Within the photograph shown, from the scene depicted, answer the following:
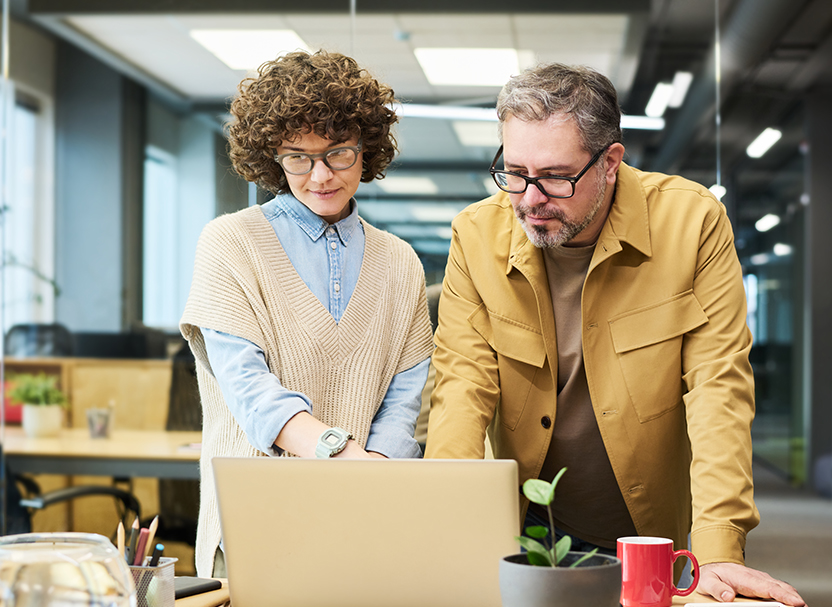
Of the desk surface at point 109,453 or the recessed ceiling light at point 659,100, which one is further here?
the recessed ceiling light at point 659,100

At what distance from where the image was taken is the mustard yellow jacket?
158cm

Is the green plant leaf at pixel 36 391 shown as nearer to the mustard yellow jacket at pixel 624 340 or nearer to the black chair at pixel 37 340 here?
the black chair at pixel 37 340

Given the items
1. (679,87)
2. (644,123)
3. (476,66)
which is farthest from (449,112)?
(679,87)

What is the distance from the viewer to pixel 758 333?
3.62 meters

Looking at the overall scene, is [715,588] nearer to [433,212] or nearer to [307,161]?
[307,161]

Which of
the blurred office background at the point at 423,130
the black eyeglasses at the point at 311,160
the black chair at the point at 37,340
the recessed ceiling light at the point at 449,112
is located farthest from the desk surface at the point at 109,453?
the black eyeglasses at the point at 311,160

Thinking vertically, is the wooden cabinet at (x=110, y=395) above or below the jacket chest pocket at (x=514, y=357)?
below

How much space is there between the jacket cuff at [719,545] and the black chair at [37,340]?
3485 millimetres

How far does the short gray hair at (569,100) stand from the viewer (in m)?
1.53

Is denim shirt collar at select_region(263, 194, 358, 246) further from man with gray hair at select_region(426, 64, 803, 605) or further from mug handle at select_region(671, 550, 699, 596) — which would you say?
mug handle at select_region(671, 550, 699, 596)

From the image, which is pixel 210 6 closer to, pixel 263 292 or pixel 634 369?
pixel 263 292

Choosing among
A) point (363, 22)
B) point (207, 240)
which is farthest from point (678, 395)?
point (363, 22)

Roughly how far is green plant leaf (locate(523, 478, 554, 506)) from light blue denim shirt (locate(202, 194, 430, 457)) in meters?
0.60

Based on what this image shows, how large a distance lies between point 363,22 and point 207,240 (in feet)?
8.12
